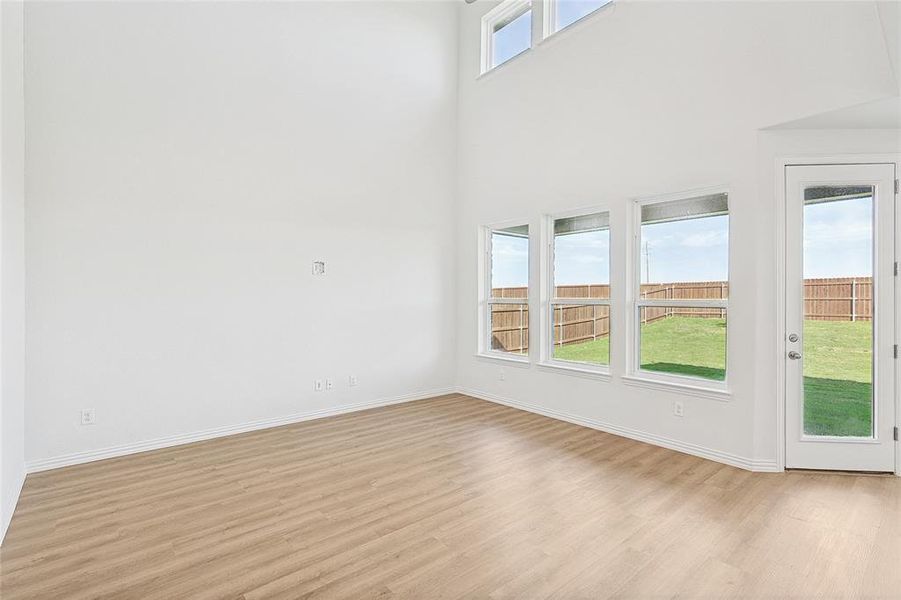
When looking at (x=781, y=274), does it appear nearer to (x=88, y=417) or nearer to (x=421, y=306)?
(x=421, y=306)

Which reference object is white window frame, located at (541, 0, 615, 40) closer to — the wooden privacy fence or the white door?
the wooden privacy fence

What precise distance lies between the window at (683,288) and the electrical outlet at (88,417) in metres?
4.84

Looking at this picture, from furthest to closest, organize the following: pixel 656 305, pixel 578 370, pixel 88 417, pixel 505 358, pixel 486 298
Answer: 1. pixel 486 298
2. pixel 505 358
3. pixel 578 370
4. pixel 656 305
5. pixel 88 417

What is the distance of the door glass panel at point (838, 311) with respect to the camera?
3.40m

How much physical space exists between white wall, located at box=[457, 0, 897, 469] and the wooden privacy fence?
0.25m

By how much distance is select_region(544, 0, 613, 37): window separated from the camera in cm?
482

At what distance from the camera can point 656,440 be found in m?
4.09

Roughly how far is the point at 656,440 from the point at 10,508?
4.73 metres

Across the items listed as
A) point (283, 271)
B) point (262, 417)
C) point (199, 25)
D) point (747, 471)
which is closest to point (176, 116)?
point (199, 25)

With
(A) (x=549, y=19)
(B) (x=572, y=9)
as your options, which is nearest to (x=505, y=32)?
(A) (x=549, y=19)

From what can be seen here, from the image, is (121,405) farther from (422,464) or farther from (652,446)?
(652,446)

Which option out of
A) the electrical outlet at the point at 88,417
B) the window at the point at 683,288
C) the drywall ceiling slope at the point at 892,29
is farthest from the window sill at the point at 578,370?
the electrical outlet at the point at 88,417

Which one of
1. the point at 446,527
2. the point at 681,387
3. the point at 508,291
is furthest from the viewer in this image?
the point at 508,291

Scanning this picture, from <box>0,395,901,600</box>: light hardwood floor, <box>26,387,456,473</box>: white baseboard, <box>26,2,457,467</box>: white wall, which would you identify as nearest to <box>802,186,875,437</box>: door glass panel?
<box>0,395,901,600</box>: light hardwood floor
